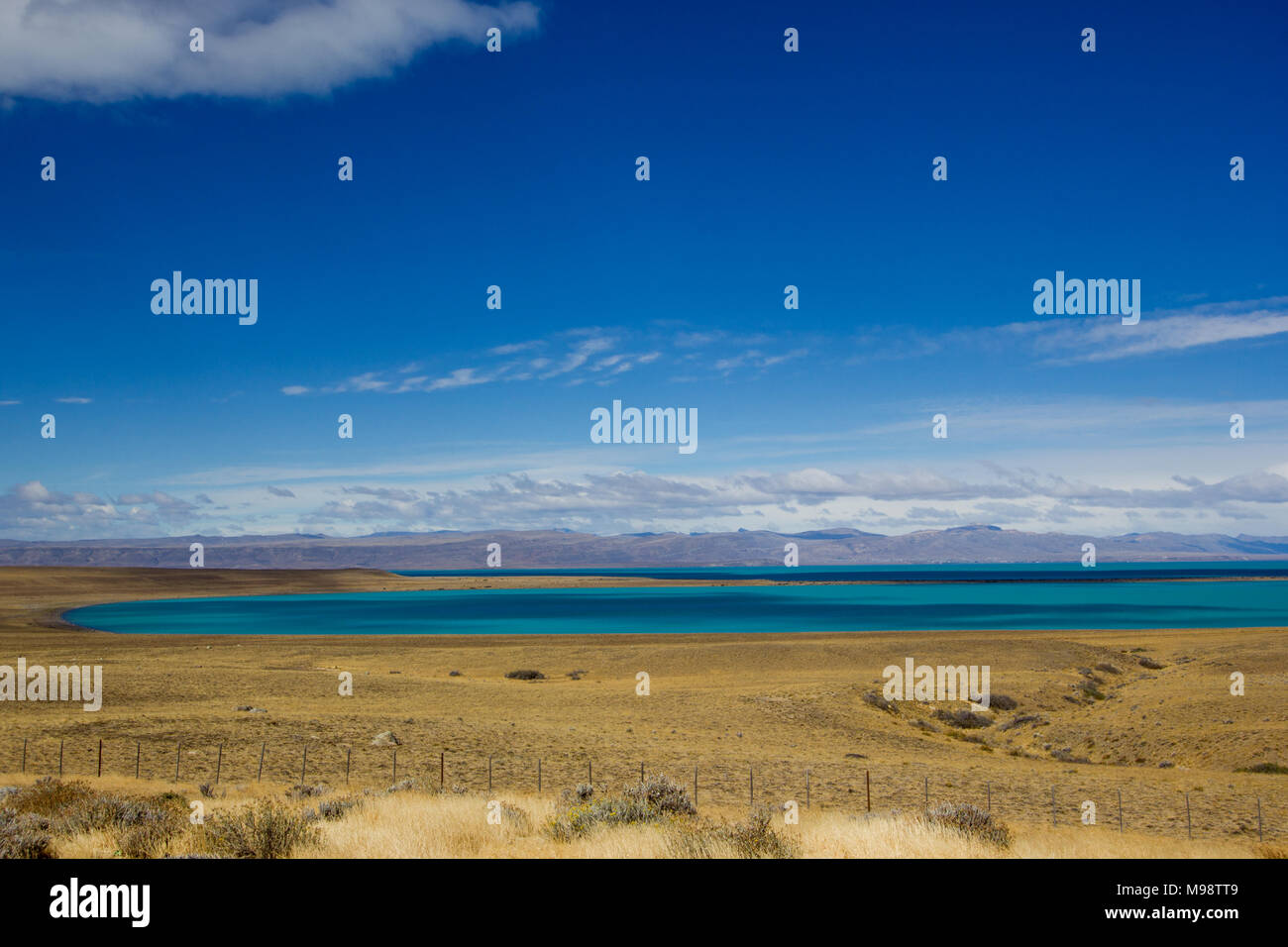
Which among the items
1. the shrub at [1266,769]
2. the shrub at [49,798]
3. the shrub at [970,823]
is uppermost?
the shrub at [49,798]

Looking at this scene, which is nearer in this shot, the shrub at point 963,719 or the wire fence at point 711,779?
the wire fence at point 711,779

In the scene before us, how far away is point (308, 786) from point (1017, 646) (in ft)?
176

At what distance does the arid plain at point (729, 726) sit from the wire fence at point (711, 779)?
0.12m

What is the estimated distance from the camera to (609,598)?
14938 centimetres

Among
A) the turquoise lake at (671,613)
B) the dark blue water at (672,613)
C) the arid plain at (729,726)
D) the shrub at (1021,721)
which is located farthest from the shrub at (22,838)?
the turquoise lake at (671,613)

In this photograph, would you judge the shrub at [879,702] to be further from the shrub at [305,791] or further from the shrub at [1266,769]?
the shrub at [305,791]

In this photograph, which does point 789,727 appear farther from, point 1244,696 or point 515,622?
point 515,622

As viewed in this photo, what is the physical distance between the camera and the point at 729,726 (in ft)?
116

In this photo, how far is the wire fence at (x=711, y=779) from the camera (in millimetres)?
20984

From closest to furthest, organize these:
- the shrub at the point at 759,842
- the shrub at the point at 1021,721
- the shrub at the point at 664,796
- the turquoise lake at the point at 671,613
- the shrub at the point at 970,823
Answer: the shrub at the point at 759,842, the shrub at the point at 970,823, the shrub at the point at 664,796, the shrub at the point at 1021,721, the turquoise lake at the point at 671,613

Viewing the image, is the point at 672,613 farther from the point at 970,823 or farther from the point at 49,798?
the point at 970,823

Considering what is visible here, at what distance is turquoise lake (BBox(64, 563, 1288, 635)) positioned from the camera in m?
86.2

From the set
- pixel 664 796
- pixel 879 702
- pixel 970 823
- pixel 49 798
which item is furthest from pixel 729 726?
pixel 49 798
